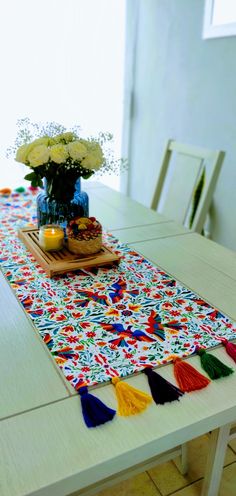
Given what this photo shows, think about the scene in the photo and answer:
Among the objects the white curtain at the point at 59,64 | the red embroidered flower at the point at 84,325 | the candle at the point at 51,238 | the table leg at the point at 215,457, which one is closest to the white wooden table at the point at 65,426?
the table leg at the point at 215,457

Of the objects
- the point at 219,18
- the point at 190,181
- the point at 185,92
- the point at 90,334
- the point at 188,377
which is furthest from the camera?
the point at 185,92

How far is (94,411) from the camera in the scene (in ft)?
Result: 2.12

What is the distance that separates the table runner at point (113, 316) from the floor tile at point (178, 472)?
2.27 feet

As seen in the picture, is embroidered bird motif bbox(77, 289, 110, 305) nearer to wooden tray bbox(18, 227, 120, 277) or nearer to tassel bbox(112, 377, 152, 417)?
wooden tray bbox(18, 227, 120, 277)

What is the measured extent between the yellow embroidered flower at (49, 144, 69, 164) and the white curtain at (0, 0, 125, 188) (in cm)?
173

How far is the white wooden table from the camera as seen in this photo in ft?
1.84

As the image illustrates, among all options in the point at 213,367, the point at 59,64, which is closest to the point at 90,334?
the point at 213,367

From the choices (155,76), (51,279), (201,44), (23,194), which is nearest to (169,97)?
(155,76)

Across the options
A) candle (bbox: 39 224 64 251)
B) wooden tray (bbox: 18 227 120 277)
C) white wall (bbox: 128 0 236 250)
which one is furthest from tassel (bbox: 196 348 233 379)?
white wall (bbox: 128 0 236 250)

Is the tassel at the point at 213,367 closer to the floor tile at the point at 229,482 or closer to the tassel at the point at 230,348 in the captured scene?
the tassel at the point at 230,348

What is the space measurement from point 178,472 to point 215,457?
1.48 ft

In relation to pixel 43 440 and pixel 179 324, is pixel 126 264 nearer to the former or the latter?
pixel 179 324

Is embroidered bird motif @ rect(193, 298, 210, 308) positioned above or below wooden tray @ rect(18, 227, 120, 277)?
below

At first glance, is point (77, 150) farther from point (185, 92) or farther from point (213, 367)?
point (185, 92)
